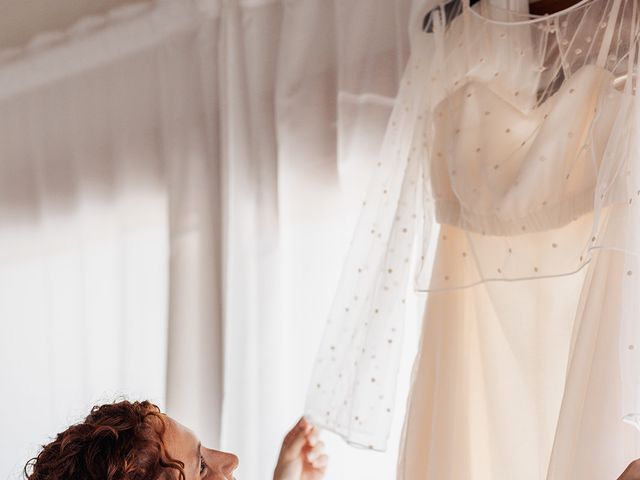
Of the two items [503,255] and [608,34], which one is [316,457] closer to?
[503,255]

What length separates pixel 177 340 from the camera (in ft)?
6.77

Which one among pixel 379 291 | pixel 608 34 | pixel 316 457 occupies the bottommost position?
pixel 316 457

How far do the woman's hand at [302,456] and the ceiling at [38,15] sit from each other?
1.11 meters

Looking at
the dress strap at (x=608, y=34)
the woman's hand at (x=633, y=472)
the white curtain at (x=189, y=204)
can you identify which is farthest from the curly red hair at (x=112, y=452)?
the dress strap at (x=608, y=34)

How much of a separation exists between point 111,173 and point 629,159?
4.22ft

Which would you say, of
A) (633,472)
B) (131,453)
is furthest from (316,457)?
(633,472)

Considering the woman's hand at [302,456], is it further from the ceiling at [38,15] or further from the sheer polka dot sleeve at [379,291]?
the ceiling at [38,15]

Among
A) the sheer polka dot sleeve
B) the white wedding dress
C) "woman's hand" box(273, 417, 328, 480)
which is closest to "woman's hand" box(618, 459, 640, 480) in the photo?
the white wedding dress

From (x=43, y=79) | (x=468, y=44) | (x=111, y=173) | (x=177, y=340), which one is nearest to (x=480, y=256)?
(x=468, y=44)

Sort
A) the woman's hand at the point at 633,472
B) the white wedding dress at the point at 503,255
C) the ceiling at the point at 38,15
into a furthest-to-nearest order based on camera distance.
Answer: the ceiling at the point at 38,15 < the white wedding dress at the point at 503,255 < the woman's hand at the point at 633,472

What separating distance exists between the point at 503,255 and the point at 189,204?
2.76 ft

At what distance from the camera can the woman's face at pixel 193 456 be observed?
1.54m

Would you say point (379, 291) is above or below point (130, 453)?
above

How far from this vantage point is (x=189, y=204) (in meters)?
2.11
